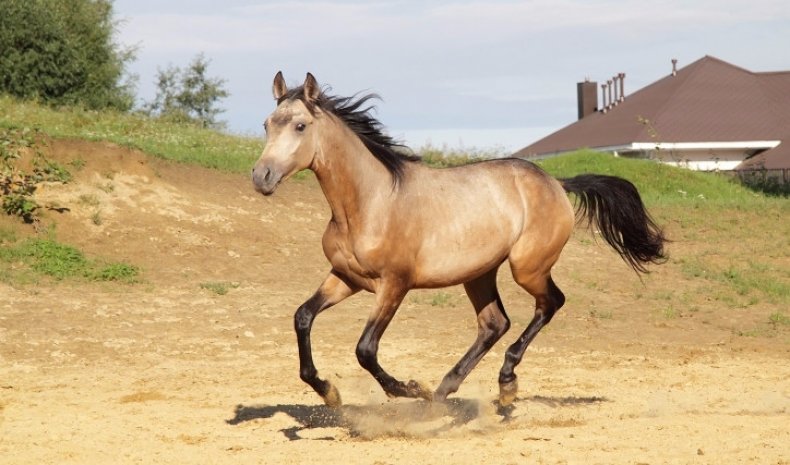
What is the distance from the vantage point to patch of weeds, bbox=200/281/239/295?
47.9ft

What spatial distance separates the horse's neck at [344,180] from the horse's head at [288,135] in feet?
0.53

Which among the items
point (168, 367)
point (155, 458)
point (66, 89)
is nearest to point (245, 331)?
point (168, 367)

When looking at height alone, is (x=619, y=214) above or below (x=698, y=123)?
below

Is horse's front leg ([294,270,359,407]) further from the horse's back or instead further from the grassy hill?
the grassy hill

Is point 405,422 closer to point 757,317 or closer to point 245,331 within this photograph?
point 245,331

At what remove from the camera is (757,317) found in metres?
15.1

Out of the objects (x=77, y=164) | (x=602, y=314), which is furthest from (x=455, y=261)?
(x=77, y=164)

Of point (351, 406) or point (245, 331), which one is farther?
point (245, 331)

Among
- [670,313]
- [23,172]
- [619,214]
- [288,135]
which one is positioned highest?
[288,135]

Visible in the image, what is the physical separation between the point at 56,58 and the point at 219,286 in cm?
1961

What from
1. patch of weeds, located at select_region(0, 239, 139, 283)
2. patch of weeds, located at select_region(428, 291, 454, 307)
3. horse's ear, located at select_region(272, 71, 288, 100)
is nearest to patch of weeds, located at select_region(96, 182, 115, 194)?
patch of weeds, located at select_region(0, 239, 139, 283)

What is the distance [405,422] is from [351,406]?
117cm

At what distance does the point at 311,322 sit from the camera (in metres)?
7.88

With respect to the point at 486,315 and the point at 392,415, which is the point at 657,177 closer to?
the point at 486,315
